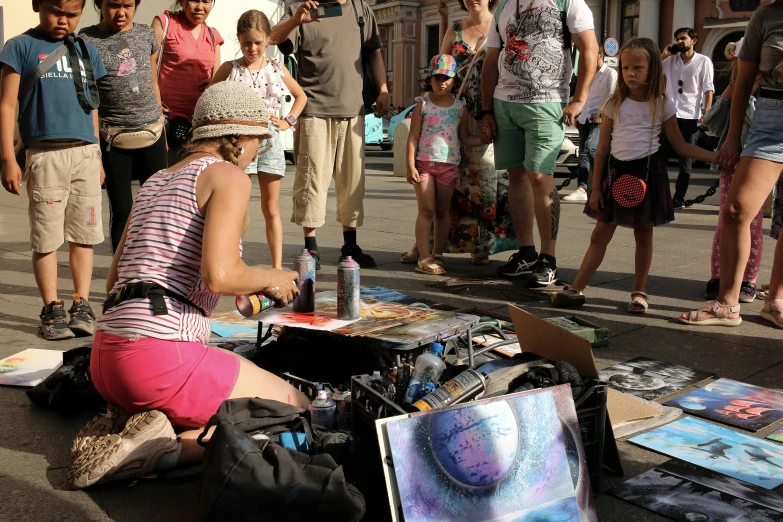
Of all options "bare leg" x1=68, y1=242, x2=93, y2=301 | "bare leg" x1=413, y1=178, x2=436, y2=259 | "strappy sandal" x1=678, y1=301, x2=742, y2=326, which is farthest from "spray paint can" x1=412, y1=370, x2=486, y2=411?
"bare leg" x1=413, y1=178, x2=436, y2=259

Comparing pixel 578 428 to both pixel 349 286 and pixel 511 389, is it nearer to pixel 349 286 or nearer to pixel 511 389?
pixel 511 389

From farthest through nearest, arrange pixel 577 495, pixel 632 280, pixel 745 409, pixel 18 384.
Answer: pixel 632 280
pixel 18 384
pixel 745 409
pixel 577 495

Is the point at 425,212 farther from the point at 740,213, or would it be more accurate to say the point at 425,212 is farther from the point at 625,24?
the point at 625,24

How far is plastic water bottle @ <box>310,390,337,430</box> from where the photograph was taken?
3127 mm

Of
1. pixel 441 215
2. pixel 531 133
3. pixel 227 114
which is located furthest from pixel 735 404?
pixel 441 215

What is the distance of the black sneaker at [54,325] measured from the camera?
466 centimetres

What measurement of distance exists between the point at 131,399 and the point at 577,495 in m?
1.52

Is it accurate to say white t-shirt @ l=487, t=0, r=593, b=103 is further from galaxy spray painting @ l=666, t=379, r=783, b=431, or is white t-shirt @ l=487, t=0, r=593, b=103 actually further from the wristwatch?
galaxy spray painting @ l=666, t=379, r=783, b=431

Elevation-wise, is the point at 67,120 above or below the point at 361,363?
above

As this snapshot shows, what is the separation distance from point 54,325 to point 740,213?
12.3 ft

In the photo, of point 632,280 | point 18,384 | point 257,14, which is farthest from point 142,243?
point 632,280

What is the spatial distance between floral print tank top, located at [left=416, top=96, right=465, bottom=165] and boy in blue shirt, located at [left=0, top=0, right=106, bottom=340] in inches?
92.1

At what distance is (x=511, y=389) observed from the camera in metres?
2.91

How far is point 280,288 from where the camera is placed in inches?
125
